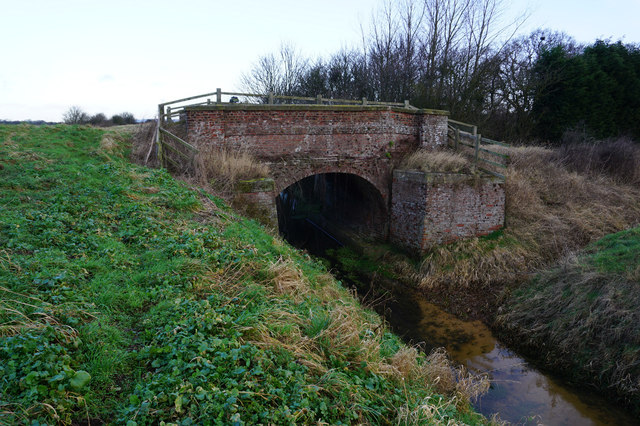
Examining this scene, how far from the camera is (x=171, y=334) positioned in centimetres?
357

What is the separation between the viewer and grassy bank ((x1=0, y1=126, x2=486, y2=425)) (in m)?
2.85

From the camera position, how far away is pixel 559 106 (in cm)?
2070

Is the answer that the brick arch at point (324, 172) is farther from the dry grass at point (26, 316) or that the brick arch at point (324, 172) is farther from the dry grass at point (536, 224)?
the dry grass at point (26, 316)

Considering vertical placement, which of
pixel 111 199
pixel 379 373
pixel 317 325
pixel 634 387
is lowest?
pixel 634 387

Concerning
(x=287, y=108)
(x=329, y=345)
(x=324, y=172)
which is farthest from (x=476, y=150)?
(x=329, y=345)

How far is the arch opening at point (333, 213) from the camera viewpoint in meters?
14.0

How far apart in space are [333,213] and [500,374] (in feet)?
35.2

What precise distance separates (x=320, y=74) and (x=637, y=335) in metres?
26.1

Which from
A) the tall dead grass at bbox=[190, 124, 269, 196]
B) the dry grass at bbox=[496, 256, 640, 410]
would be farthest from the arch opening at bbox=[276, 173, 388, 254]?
the dry grass at bbox=[496, 256, 640, 410]

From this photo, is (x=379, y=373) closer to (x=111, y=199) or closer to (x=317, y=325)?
(x=317, y=325)

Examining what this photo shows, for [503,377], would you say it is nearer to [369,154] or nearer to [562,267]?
[562,267]

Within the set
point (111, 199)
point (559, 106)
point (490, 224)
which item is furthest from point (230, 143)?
point (559, 106)

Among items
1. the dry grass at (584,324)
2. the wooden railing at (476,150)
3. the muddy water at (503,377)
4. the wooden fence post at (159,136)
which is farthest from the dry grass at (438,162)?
the wooden fence post at (159,136)

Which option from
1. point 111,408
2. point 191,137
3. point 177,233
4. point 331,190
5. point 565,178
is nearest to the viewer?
point 111,408
